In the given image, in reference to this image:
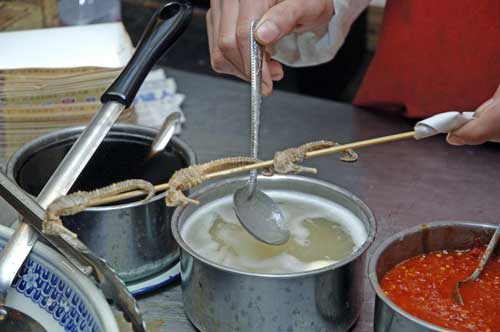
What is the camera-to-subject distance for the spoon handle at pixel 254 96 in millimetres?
1090

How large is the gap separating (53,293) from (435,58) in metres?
0.99

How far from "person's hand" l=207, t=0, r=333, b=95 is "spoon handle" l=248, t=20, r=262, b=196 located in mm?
16

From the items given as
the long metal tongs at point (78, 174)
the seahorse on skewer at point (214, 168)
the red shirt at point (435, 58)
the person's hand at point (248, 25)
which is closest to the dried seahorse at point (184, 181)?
the seahorse on skewer at point (214, 168)

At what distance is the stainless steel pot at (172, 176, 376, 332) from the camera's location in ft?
3.00

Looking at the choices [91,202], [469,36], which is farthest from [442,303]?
[469,36]

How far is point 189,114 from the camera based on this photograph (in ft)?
5.56

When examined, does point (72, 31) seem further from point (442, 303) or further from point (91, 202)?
point (442, 303)

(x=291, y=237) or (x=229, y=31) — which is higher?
(x=229, y=31)

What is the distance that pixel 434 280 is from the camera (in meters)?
0.96

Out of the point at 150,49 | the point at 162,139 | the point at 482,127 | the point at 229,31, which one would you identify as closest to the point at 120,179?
the point at 162,139

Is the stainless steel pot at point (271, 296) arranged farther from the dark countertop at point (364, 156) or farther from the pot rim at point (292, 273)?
the dark countertop at point (364, 156)

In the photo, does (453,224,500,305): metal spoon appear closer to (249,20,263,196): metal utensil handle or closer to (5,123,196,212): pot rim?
(249,20,263,196): metal utensil handle

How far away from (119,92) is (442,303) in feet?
1.76

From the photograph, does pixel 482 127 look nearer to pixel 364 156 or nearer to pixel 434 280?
pixel 434 280
